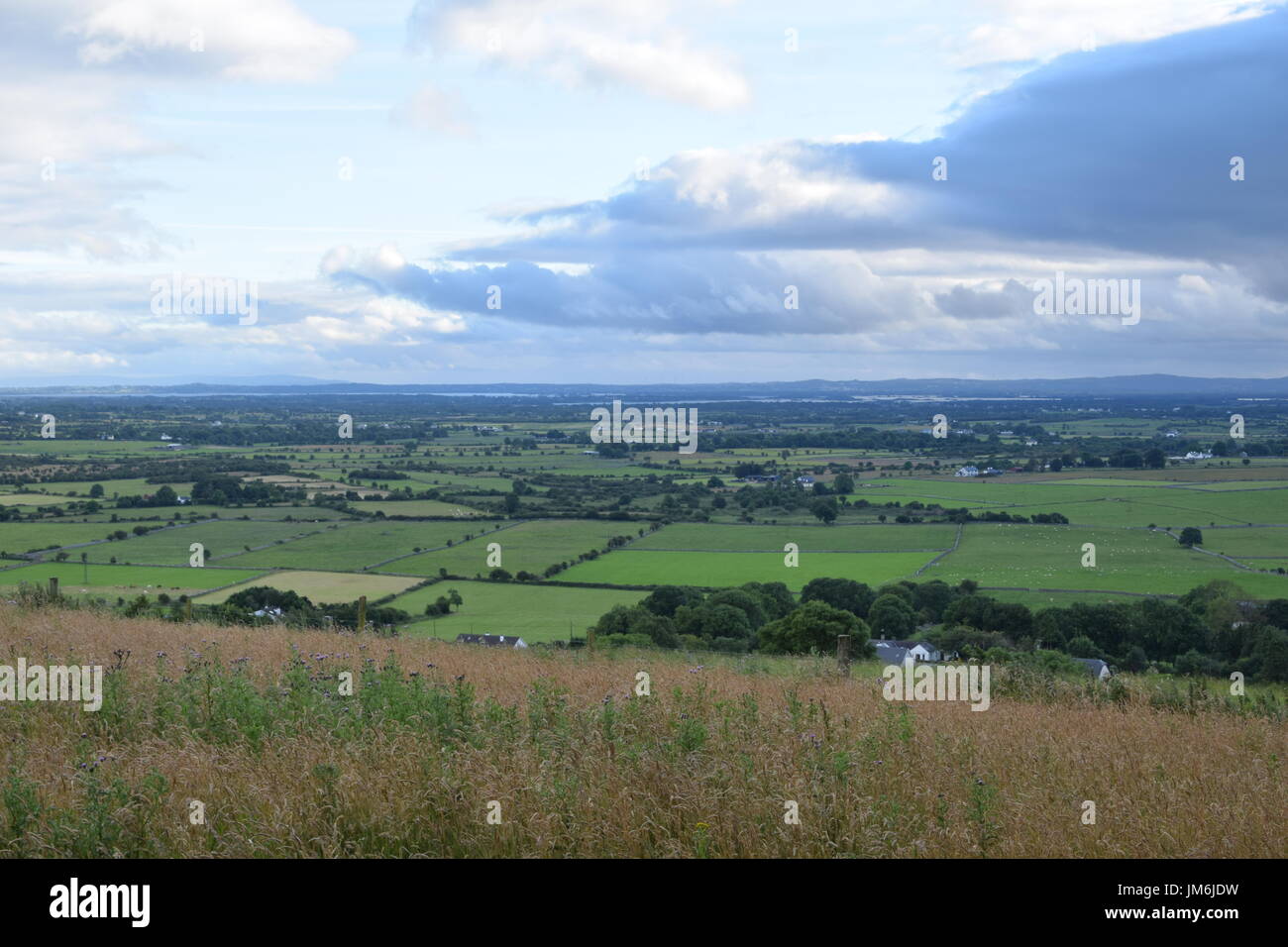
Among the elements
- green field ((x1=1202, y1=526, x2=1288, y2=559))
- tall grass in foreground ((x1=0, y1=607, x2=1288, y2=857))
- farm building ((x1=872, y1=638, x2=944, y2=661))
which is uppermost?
tall grass in foreground ((x1=0, y1=607, x2=1288, y2=857))

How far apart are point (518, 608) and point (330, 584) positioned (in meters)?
9.58

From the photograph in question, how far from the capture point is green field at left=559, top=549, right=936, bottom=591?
4178 cm

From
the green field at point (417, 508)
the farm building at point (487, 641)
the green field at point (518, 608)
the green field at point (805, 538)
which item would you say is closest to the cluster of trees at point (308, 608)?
the green field at point (518, 608)

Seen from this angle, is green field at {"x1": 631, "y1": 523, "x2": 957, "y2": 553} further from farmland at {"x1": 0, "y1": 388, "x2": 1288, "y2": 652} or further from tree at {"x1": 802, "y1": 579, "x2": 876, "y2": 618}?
tree at {"x1": 802, "y1": 579, "x2": 876, "y2": 618}

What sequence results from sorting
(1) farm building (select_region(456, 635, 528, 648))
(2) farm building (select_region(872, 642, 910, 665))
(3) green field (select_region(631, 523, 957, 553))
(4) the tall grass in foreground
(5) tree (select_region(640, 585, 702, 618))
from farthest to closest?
(3) green field (select_region(631, 523, 957, 553)), (5) tree (select_region(640, 585, 702, 618)), (2) farm building (select_region(872, 642, 910, 665)), (1) farm building (select_region(456, 635, 528, 648)), (4) the tall grass in foreground

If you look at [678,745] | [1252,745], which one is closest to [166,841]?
[678,745]

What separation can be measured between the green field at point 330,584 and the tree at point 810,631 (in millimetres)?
17390

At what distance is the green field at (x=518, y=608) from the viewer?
91.4 feet

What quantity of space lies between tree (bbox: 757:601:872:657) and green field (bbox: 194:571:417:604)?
1739 cm

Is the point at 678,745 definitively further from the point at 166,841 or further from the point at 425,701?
the point at 166,841

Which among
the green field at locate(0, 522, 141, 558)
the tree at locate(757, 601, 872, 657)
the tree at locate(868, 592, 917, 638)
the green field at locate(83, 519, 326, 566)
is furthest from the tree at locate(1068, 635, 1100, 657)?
the green field at locate(0, 522, 141, 558)

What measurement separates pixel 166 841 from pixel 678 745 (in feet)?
9.48

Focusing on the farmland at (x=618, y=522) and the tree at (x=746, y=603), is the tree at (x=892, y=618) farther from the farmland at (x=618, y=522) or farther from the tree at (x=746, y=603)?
the tree at (x=746, y=603)

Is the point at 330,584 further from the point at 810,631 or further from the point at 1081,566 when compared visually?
the point at 1081,566
